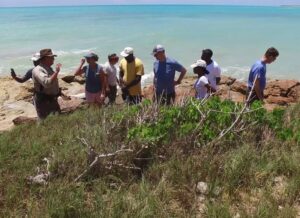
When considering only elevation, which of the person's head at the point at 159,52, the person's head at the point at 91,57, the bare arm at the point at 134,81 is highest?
the person's head at the point at 159,52

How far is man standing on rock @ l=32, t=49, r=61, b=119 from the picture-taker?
654 centimetres

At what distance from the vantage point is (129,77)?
7945 mm

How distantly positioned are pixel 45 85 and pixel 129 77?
190 centimetres

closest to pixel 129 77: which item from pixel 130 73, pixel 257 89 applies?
pixel 130 73

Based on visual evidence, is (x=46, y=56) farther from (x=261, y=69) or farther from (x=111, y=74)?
(x=261, y=69)

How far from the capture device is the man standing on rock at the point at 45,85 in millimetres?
6539

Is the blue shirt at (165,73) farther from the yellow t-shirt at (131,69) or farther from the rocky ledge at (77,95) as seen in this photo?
the rocky ledge at (77,95)

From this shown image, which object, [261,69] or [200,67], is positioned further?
[261,69]

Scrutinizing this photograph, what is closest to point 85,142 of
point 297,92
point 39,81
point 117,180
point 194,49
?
point 117,180

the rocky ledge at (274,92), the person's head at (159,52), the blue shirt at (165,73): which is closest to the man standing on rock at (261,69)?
the blue shirt at (165,73)

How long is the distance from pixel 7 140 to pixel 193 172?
249 centimetres

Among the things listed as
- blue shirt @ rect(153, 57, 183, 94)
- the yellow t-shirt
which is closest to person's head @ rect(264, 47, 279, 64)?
blue shirt @ rect(153, 57, 183, 94)

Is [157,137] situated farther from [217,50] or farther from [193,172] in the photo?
[217,50]

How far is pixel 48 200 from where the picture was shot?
374 centimetres
